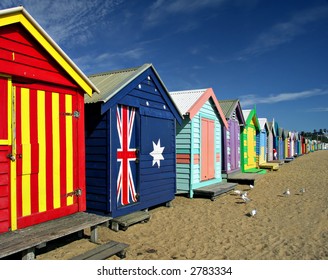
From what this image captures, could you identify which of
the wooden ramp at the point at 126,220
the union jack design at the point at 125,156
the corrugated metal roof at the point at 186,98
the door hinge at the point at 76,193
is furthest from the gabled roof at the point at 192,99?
the door hinge at the point at 76,193

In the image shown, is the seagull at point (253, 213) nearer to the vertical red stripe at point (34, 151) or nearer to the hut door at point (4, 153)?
the vertical red stripe at point (34, 151)

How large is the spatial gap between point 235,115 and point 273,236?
9.47 metres

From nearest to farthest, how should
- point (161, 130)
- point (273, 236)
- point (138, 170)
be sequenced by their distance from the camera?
point (273, 236) → point (138, 170) → point (161, 130)

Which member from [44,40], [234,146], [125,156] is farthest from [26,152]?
[234,146]

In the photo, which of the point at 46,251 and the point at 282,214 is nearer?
the point at 46,251

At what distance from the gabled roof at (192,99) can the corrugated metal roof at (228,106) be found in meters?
1.99

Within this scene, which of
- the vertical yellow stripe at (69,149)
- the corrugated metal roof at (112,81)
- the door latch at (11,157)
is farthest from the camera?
the corrugated metal roof at (112,81)

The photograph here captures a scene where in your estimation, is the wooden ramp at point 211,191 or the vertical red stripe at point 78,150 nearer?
the vertical red stripe at point 78,150

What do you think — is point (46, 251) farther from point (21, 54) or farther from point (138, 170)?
point (21, 54)

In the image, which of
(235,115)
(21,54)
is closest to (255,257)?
(21,54)

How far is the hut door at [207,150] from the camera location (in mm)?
10477

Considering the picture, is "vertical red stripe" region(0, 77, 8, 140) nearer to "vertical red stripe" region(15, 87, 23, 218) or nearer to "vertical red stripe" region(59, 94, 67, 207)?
"vertical red stripe" region(15, 87, 23, 218)

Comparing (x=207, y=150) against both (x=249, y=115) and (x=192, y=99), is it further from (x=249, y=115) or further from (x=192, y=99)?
(x=249, y=115)

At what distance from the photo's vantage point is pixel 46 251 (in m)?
4.91
